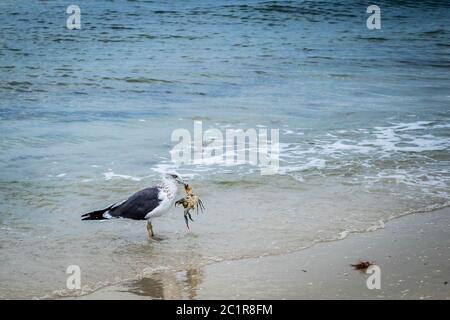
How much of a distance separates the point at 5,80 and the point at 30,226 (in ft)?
25.5

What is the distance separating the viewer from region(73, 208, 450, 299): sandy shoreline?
4840 mm

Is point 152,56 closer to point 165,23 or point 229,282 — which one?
point 165,23

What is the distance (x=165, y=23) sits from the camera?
21.0 m

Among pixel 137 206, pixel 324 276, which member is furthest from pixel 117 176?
pixel 324 276

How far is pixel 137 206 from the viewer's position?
605 centimetres

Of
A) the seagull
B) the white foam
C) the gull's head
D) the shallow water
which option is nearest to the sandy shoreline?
the shallow water

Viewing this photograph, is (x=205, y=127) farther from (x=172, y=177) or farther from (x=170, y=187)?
(x=170, y=187)

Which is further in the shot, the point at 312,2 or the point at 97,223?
the point at 312,2

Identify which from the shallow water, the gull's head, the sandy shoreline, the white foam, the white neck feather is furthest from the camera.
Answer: the white foam

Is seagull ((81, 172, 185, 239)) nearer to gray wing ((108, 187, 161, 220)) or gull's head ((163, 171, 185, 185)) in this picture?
gray wing ((108, 187, 161, 220))

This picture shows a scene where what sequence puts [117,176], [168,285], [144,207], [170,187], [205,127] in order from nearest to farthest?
[168,285] < [144,207] < [170,187] < [117,176] < [205,127]

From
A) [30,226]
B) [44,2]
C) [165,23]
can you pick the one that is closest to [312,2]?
[165,23]

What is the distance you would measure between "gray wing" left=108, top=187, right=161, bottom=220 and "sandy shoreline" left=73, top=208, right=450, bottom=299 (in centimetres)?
82

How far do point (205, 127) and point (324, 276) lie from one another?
17.6 ft
